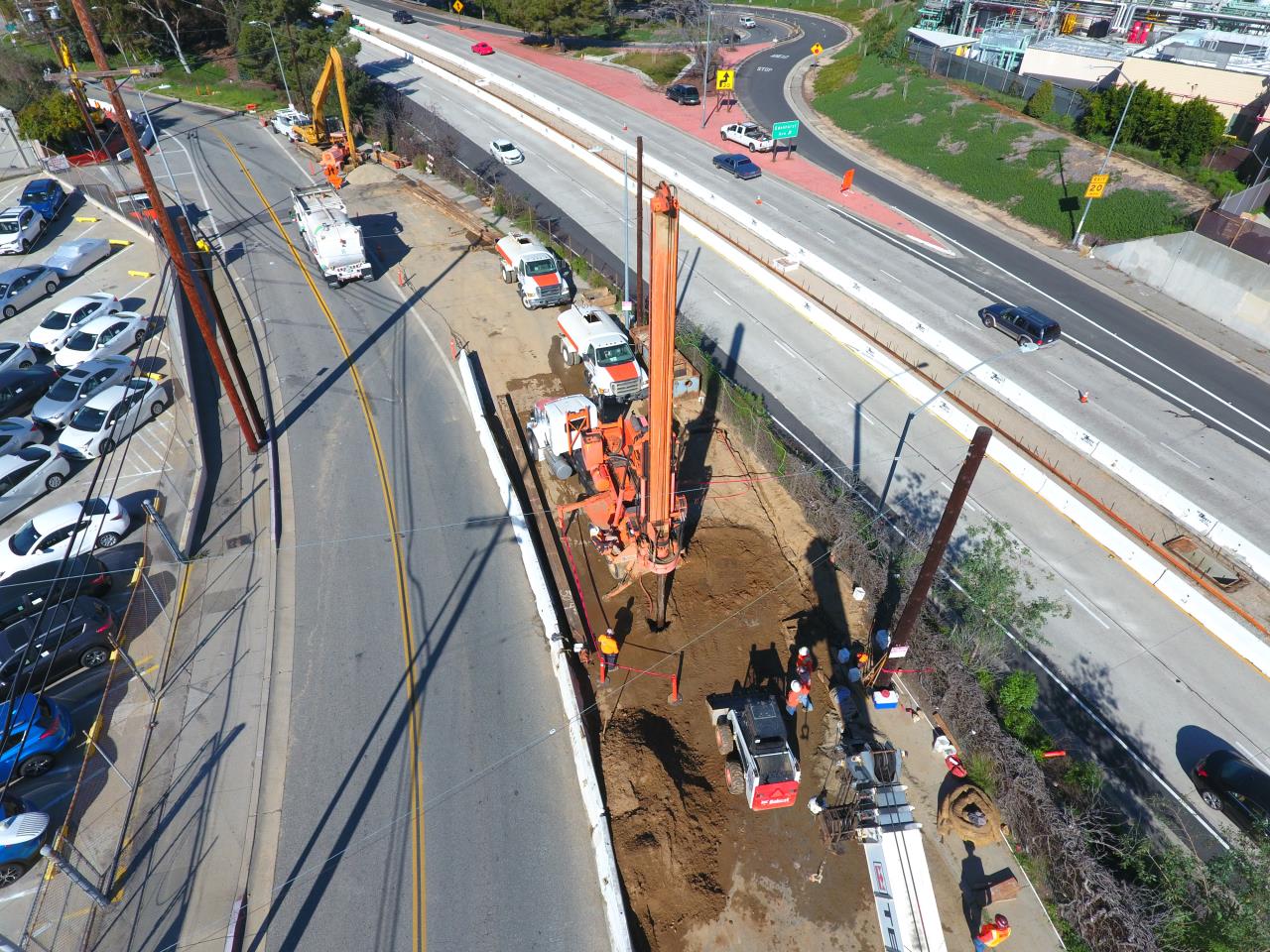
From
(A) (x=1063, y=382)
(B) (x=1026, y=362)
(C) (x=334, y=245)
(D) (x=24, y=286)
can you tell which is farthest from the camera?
(C) (x=334, y=245)

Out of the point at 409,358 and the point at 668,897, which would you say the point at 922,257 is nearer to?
the point at 409,358

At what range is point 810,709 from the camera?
17984mm

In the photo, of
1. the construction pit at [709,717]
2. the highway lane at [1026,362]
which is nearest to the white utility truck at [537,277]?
the construction pit at [709,717]

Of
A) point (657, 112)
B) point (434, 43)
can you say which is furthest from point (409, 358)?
point (434, 43)

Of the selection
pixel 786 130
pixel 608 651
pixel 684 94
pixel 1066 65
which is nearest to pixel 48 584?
pixel 608 651

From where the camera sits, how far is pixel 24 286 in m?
33.6

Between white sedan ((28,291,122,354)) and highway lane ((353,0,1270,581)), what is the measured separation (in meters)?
34.7

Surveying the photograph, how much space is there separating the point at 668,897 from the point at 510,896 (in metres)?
3.30

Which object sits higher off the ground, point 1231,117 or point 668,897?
point 1231,117

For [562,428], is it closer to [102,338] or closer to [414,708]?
[414,708]

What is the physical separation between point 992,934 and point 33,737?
2125 centimetres

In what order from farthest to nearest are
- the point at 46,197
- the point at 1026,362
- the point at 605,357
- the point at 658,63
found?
the point at 658,63 < the point at 46,197 < the point at 1026,362 < the point at 605,357

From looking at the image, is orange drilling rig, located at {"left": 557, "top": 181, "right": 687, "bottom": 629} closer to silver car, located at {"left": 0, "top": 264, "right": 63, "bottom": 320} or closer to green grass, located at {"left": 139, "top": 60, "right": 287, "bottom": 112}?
silver car, located at {"left": 0, "top": 264, "right": 63, "bottom": 320}

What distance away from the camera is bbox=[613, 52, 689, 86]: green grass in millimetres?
69594
